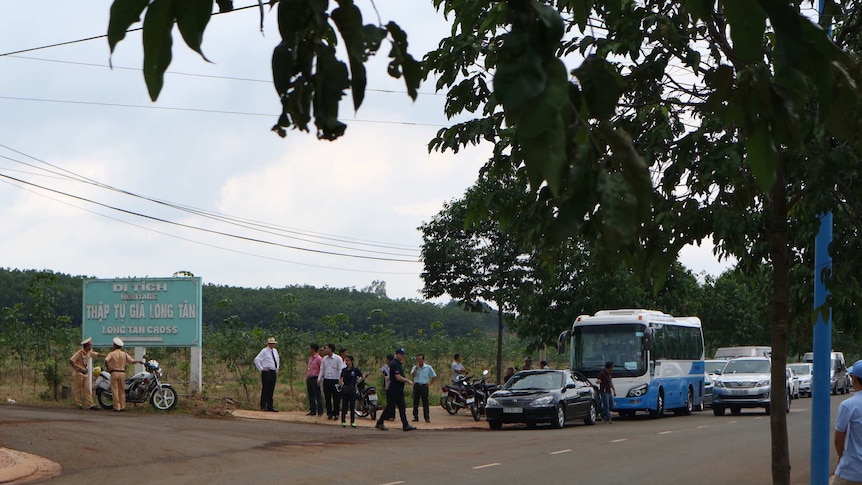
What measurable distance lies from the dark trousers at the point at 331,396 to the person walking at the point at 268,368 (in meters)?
1.46

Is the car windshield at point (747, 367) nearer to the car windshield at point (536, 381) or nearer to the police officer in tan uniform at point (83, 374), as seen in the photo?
the car windshield at point (536, 381)

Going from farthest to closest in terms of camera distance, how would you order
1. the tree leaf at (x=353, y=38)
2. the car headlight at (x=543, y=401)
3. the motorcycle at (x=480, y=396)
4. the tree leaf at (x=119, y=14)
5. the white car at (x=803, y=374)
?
1. the white car at (x=803, y=374)
2. the motorcycle at (x=480, y=396)
3. the car headlight at (x=543, y=401)
4. the tree leaf at (x=353, y=38)
5. the tree leaf at (x=119, y=14)

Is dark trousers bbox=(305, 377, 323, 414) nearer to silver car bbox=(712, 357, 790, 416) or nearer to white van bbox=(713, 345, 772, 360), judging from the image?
silver car bbox=(712, 357, 790, 416)

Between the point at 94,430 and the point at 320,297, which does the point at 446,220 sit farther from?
the point at 320,297

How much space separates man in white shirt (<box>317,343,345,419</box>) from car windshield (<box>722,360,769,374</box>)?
13.9 m

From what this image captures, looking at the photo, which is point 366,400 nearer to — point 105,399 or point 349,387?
point 349,387

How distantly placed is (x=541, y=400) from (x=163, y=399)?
887 cm

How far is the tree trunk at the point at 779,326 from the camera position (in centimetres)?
782

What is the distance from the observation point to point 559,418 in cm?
2525

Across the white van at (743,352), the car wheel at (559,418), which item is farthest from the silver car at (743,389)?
the white van at (743,352)

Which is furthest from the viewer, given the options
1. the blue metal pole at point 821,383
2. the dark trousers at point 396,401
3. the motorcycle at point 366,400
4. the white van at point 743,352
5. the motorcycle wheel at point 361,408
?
the white van at point 743,352

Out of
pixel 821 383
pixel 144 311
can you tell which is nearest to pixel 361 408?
pixel 144 311

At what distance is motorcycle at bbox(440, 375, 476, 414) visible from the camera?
28.5 meters

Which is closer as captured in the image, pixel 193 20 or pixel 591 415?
pixel 193 20
